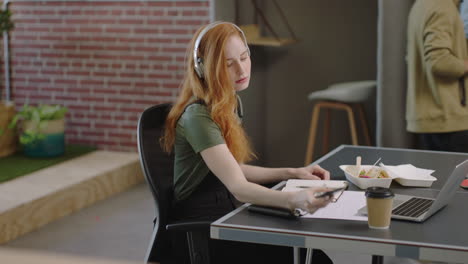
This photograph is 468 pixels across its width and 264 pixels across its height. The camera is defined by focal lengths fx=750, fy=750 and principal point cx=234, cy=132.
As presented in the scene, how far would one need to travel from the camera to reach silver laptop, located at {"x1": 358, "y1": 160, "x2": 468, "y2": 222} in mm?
2051

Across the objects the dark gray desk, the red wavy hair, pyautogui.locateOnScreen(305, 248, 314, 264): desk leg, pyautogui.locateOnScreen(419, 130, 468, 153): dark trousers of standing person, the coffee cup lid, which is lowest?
pyautogui.locateOnScreen(305, 248, 314, 264): desk leg

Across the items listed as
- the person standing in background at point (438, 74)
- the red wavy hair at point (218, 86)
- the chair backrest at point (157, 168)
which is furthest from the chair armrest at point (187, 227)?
the person standing in background at point (438, 74)

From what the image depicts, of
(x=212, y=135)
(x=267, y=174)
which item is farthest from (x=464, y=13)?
(x=212, y=135)

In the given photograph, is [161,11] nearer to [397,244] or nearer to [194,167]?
[194,167]

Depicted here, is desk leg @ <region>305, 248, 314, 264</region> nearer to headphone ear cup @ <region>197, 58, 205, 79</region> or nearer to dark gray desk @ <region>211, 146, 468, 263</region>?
dark gray desk @ <region>211, 146, 468, 263</region>

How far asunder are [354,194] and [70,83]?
13.2 ft

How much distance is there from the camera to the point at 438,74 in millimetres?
3680

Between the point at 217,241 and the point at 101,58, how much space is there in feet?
11.9

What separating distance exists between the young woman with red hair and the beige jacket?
1430mm

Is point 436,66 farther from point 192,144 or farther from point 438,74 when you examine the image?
point 192,144

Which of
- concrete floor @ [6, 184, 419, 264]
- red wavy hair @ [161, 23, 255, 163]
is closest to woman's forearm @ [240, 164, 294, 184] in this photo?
red wavy hair @ [161, 23, 255, 163]

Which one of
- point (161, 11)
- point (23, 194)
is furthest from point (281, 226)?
point (161, 11)

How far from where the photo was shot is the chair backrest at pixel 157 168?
2.42m

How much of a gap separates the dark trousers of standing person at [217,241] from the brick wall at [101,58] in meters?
3.17
